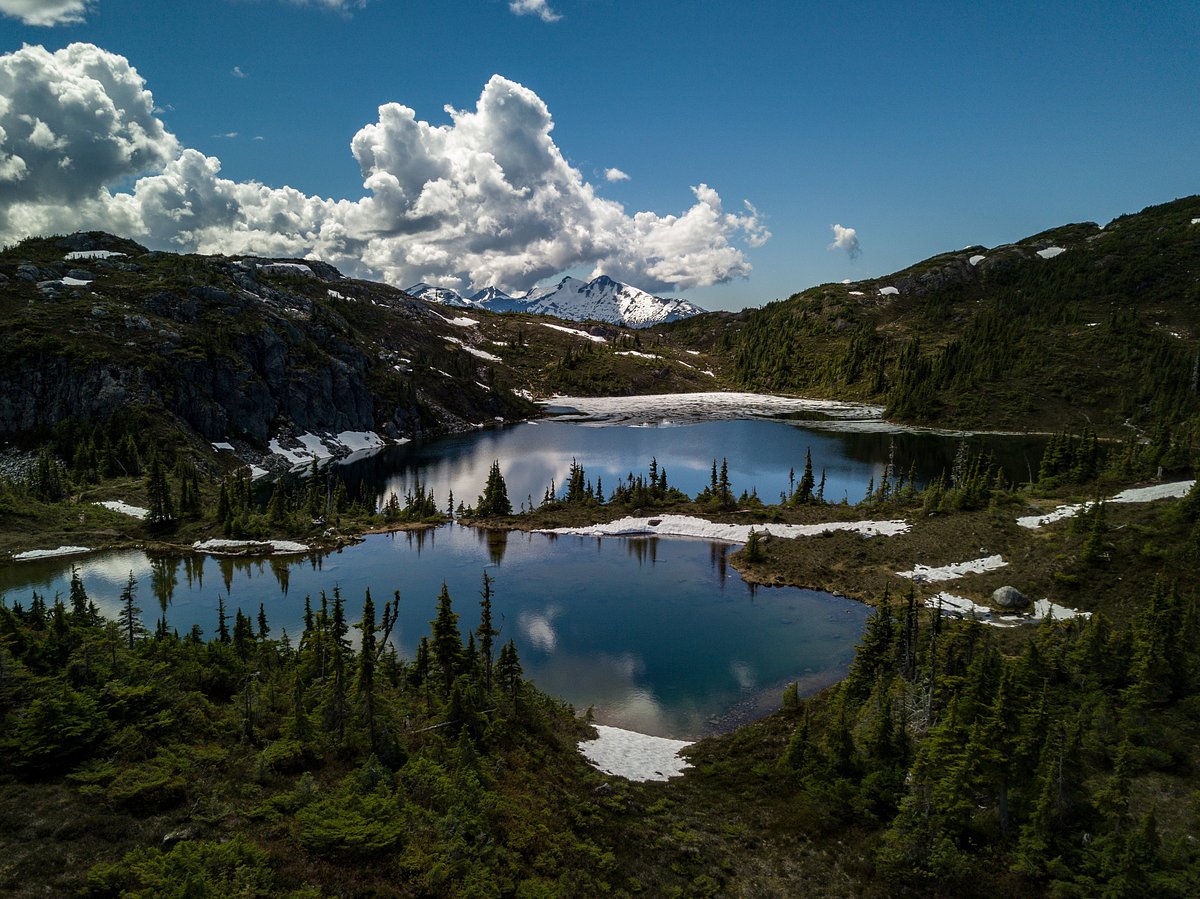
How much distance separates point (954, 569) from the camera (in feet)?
196

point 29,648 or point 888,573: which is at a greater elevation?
point 29,648

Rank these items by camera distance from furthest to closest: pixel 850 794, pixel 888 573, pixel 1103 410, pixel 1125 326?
pixel 1125 326 → pixel 1103 410 → pixel 888 573 → pixel 850 794

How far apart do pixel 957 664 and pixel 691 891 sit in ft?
67.4

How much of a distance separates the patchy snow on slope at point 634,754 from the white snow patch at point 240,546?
2304 inches

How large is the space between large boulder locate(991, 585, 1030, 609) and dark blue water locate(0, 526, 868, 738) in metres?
11.6

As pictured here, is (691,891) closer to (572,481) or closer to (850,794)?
(850,794)

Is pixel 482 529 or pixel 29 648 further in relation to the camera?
pixel 482 529

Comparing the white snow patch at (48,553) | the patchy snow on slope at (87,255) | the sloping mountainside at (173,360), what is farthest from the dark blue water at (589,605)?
the patchy snow on slope at (87,255)

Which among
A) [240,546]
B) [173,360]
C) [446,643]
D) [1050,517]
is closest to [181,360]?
[173,360]

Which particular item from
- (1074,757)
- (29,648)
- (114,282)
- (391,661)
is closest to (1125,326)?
(1074,757)

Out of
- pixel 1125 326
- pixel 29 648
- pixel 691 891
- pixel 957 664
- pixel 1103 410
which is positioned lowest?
pixel 691 891

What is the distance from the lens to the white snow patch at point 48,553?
230ft

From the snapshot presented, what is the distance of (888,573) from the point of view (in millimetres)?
62812

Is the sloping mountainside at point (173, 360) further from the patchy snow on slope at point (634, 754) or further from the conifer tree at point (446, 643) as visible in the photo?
the patchy snow on slope at point (634, 754)
